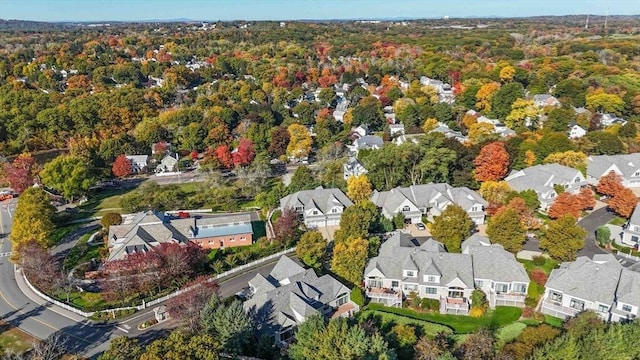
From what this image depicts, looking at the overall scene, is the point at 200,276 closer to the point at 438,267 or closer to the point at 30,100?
the point at 438,267

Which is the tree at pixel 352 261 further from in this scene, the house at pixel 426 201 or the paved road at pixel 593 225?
the paved road at pixel 593 225

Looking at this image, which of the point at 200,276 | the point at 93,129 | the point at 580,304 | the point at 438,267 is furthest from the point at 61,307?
the point at 93,129

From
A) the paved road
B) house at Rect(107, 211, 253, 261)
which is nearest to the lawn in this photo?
house at Rect(107, 211, 253, 261)

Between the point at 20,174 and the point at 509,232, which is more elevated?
the point at 20,174

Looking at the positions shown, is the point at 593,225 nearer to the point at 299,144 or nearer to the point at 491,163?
the point at 491,163

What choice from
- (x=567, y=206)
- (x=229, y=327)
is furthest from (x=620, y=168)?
(x=229, y=327)

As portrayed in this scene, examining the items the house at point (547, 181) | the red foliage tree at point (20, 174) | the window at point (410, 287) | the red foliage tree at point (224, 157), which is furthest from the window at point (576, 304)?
the red foliage tree at point (20, 174)
